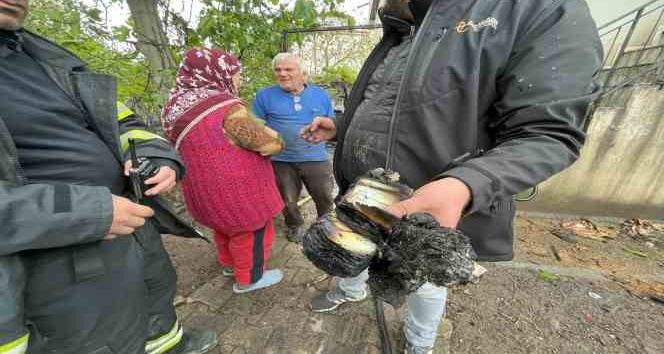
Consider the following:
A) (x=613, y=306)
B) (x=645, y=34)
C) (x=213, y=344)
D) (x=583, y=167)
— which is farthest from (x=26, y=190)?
(x=645, y=34)

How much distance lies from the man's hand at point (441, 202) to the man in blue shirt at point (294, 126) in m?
2.69

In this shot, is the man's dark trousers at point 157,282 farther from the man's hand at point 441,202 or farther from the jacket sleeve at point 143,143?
the man's hand at point 441,202

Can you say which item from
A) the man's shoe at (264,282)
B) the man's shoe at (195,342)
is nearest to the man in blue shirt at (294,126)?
the man's shoe at (264,282)

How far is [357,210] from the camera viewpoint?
2.84 feet

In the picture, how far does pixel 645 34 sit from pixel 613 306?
5918 millimetres

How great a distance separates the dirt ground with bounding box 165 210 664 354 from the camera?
2225 mm

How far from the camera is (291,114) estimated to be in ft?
11.5

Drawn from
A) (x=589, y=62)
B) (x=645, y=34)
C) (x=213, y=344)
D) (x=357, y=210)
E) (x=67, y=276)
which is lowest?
(x=213, y=344)

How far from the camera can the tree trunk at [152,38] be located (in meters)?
3.30

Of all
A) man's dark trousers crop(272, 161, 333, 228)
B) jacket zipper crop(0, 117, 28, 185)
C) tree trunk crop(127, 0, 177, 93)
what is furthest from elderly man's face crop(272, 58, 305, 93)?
jacket zipper crop(0, 117, 28, 185)

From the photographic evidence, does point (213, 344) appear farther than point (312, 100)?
No

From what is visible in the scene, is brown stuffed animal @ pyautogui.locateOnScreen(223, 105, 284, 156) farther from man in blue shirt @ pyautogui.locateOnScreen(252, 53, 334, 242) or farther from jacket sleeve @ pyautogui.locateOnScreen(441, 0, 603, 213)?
jacket sleeve @ pyautogui.locateOnScreen(441, 0, 603, 213)

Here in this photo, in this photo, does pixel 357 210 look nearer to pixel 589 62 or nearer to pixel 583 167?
pixel 589 62

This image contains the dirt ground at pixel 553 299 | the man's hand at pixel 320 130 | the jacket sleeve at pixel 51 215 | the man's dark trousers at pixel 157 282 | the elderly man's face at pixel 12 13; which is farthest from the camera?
the dirt ground at pixel 553 299
